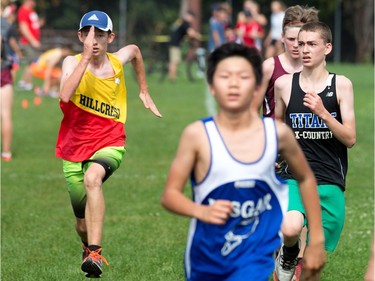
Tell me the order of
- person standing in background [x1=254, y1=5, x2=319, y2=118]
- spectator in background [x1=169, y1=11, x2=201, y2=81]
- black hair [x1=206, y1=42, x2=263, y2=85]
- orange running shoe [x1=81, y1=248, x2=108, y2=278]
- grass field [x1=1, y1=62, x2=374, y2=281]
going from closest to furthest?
black hair [x1=206, y1=42, x2=263, y2=85], orange running shoe [x1=81, y1=248, x2=108, y2=278], person standing in background [x1=254, y1=5, x2=319, y2=118], grass field [x1=1, y1=62, x2=374, y2=281], spectator in background [x1=169, y1=11, x2=201, y2=81]

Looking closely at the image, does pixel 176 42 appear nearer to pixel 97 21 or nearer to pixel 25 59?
pixel 25 59

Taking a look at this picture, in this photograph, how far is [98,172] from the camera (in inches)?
297

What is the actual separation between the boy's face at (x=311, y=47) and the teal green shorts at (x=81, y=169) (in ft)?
6.06

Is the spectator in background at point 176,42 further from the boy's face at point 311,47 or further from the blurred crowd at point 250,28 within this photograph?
the boy's face at point 311,47

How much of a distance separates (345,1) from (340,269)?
4047 centimetres

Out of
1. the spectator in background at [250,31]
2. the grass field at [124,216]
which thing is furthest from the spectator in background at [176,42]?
the grass field at [124,216]

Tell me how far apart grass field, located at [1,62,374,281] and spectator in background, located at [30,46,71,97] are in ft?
19.2

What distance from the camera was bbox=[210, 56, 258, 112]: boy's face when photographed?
4.81 metres

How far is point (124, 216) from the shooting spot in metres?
10.6

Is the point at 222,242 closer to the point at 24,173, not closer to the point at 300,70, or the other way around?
the point at 300,70

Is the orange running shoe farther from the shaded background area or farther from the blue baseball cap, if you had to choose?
the shaded background area

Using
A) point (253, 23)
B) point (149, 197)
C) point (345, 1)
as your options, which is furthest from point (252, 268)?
point (345, 1)

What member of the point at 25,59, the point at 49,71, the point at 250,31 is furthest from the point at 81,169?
the point at 250,31

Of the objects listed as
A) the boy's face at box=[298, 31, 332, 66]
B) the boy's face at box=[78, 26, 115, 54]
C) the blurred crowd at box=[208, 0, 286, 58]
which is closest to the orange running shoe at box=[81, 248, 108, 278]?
the boy's face at box=[78, 26, 115, 54]
